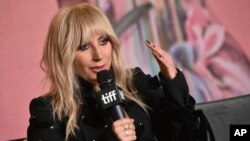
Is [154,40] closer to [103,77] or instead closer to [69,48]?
[69,48]

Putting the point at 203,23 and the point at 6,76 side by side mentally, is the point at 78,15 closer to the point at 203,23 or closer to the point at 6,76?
the point at 6,76

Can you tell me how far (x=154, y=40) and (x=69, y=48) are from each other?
57 cm

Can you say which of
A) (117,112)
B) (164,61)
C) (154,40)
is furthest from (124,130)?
(154,40)

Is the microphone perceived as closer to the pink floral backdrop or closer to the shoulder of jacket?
the shoulder of jacket

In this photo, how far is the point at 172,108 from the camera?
1000 millimetres

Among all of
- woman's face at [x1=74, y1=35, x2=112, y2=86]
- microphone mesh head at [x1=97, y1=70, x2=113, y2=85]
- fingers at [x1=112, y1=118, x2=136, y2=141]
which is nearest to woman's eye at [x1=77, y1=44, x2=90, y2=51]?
woman's face at [x1=74, y1=35, x2=112, y2=86]

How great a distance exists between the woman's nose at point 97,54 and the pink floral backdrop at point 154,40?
46 cm

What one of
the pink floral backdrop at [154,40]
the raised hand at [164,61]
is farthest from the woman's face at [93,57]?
the pink floral backdrop at [154,40]

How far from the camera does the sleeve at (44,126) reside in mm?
973

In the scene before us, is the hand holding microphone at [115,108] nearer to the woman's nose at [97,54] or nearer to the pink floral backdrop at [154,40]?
the woman's nose at [97,54]

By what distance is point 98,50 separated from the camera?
3.07 ft

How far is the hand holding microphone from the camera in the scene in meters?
0.74

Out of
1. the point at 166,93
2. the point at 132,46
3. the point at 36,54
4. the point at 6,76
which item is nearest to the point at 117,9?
the point at 132,46

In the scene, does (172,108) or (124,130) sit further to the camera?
(172,108)
